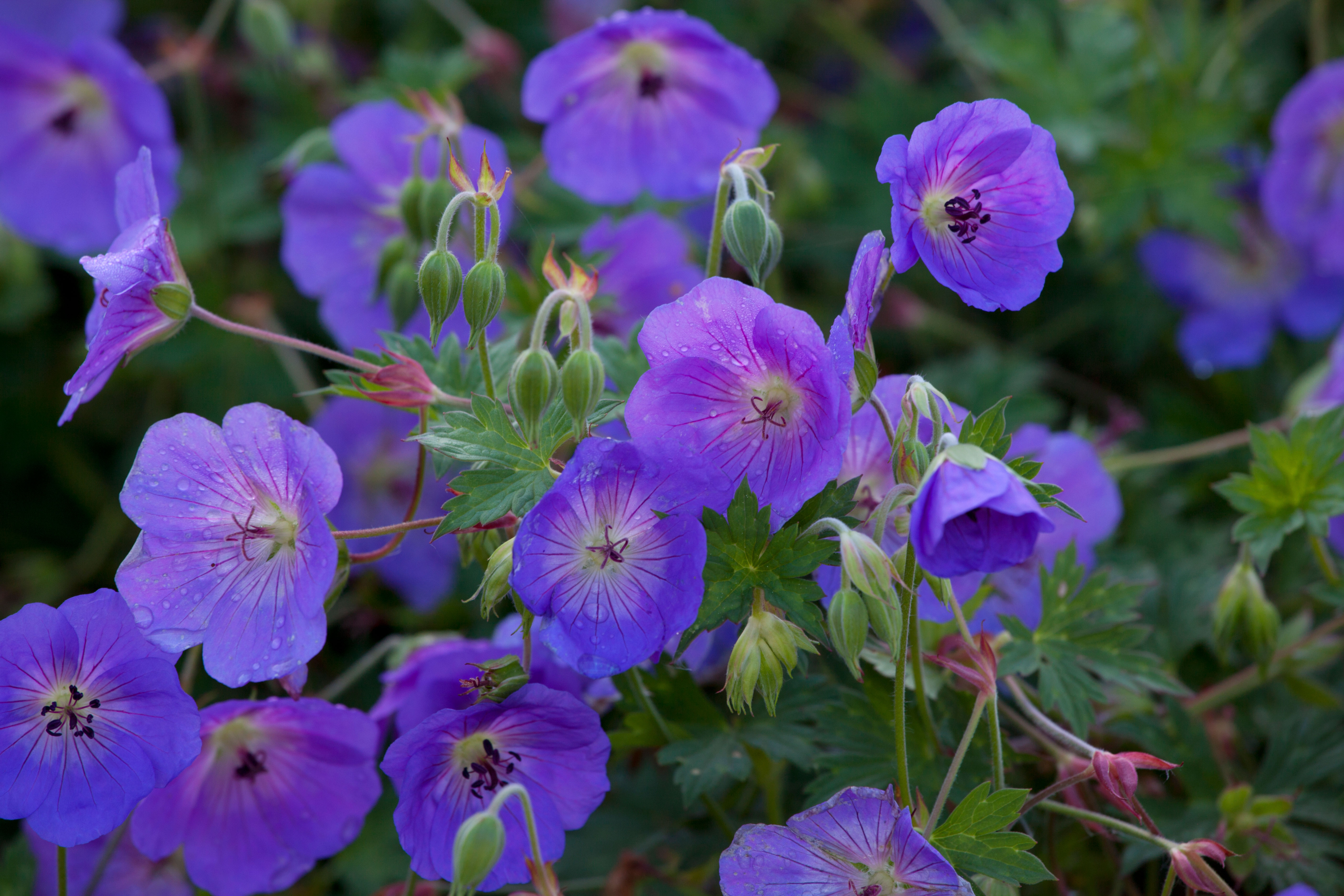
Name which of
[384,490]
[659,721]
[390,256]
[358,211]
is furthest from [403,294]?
[659,721]

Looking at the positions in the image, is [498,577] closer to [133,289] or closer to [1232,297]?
[133,289]

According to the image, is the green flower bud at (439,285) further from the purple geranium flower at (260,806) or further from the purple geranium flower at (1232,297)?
the purple geranium flower at (1232,297)

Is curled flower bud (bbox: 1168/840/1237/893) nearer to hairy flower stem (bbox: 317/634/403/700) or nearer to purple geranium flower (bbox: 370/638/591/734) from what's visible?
purple geranium flower (bbox: 370/638/591/734)

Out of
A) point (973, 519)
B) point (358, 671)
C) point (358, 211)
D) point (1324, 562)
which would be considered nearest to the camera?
point (973, 519)

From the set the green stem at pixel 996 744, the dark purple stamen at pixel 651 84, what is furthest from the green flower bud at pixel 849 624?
the dark purple stamen at pixel 651 84

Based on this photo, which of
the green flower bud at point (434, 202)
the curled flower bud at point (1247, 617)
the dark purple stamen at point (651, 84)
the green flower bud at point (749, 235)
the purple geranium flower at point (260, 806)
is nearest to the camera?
the green flower bud at point (749, 235)

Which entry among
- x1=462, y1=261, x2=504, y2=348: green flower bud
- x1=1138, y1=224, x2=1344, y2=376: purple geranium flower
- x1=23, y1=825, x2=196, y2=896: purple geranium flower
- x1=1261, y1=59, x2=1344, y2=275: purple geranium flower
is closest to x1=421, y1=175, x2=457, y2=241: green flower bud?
x1=462, y1=261, x2=504, y2=348: green flower bud
